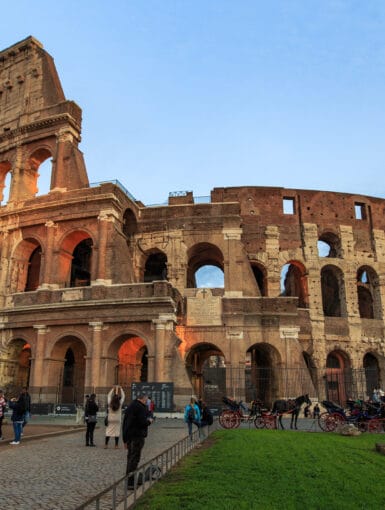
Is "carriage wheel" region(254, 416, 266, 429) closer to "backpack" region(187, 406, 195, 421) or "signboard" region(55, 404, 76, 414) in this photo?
"backpack" region(187, 406, 195, 421)

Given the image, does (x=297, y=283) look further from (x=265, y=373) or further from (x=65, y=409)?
(x=65, y=409)

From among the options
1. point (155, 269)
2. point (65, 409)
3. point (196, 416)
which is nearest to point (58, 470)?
point (196, 416)

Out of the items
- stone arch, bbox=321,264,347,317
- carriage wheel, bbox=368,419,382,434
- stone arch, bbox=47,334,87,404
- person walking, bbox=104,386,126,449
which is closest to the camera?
person walking, bbox=104,386,126,449

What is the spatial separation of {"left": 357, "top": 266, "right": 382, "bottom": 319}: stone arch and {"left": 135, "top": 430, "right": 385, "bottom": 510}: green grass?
19347 millimetres

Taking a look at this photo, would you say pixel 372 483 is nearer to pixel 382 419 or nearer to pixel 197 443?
pixel 197 443

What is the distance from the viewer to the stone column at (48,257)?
23328 millimetres

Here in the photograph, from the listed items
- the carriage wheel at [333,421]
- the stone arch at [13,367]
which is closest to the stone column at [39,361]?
the stone arch at [13,367]

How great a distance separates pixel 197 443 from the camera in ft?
37.0

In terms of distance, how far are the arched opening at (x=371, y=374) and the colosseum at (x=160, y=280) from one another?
3.9 inches

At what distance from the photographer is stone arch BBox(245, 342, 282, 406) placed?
2323 cm

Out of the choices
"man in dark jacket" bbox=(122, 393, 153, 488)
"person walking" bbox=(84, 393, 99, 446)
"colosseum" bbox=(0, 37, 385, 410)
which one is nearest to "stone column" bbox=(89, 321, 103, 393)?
"colosseum" bbox=(0, 37, 385, 410)

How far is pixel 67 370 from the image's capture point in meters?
25.8

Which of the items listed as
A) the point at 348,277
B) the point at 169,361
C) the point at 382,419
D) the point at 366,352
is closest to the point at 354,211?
the point at 348,277

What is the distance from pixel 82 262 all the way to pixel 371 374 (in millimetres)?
19520
